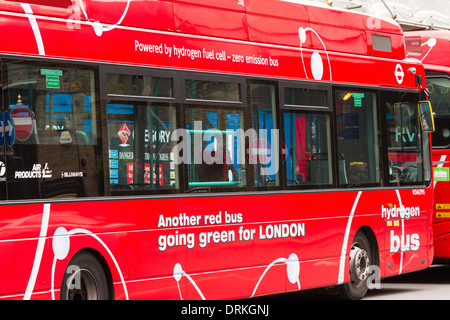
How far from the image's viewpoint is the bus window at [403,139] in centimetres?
1277

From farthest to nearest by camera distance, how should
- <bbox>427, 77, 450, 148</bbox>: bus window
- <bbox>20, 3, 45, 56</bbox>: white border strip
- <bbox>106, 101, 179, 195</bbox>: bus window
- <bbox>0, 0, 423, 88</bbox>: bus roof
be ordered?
<bbox>427, 77, 450, 148</bbox>: bus window < <bbox>106, 101, 179, 195</bbox>: bus window < <bbox>0, 0, 423, 88</bbox>: bus roof < <bbox>20, 3, 45, 56</bbox>: white border strip

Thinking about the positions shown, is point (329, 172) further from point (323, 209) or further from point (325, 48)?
point (325, 48)

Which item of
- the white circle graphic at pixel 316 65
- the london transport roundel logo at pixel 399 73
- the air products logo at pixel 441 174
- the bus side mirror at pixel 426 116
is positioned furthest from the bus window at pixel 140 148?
the air products logo at pixel 441 174

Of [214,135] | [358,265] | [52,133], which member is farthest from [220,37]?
[358,265]

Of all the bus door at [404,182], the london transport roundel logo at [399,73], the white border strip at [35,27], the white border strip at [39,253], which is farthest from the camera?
the london transport roundel logo at [399,73]

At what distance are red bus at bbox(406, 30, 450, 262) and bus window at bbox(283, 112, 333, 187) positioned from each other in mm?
3212

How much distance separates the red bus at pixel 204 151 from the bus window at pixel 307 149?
23mm

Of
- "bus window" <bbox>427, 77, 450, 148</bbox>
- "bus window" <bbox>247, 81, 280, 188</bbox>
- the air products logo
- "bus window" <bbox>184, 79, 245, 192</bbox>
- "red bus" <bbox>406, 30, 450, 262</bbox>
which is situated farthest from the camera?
"bus window" <bbox>427, 77, 450, 148</bbox>

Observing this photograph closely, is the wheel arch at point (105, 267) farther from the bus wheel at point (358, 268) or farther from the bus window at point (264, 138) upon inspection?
the bus wheel at point (358, 268)

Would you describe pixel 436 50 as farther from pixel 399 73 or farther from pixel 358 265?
pixel 358 265

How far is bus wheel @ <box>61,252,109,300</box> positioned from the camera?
820 cm

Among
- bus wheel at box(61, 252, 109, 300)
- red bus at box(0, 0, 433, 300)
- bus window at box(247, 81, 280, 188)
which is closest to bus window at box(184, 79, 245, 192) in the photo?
red bus at box(0, 0, 433, 300)

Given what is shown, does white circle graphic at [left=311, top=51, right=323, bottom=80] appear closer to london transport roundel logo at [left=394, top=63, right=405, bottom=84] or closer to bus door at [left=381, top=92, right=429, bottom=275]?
bus door at [left=381, top=92, right=429, bottom=275]

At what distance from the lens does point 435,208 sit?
47.5 ft
